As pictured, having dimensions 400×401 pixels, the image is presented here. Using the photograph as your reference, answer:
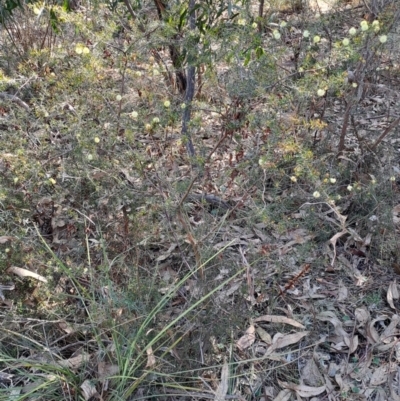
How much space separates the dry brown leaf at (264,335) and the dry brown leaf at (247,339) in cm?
5

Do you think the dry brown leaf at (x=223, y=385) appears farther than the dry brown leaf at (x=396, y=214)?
No

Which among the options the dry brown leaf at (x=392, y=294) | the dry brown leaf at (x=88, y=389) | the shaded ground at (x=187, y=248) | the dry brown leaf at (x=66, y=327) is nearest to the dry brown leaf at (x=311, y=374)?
the shaded ground at (x=187, y=248)

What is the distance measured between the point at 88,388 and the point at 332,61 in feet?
4.84

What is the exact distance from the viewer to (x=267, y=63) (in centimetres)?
207

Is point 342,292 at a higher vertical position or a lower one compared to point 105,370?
lower

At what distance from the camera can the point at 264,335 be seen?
198 centimetres

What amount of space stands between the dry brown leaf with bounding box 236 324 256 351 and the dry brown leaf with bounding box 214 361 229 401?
0.59 feet

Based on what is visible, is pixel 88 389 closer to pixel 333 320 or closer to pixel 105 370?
pixel 105 370

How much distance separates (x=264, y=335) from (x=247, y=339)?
0.33 feet

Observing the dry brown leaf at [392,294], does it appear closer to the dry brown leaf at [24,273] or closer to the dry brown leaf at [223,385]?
the dry brown leaf at [223,385]

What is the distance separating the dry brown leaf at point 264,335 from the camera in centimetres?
196

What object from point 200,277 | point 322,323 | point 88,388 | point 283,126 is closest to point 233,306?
point 200,277

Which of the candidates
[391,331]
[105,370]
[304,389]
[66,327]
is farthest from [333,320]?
[66,327]

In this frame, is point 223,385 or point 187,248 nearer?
point 223,385
